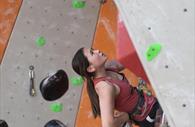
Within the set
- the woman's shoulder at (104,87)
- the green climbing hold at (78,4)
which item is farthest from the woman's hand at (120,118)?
the green climbing hold at (78,4)

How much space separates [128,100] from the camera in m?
2.85

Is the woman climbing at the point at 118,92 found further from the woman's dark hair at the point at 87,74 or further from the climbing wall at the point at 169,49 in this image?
the climbing wall at the point at 169,49

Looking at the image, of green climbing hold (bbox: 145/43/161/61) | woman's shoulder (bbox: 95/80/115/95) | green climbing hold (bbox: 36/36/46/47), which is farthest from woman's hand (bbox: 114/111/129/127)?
green climbing hold (bbox: 36/36/46/47)

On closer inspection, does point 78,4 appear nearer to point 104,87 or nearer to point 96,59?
point 96,59

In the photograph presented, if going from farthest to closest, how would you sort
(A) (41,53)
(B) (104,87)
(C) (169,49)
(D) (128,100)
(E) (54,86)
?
1. (A) (41,53)
2. (E) (54,86)
3. (D) (128,100)
4. (B) (104,87)
5. (C) (169,49)

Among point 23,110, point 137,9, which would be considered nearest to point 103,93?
point 137,9

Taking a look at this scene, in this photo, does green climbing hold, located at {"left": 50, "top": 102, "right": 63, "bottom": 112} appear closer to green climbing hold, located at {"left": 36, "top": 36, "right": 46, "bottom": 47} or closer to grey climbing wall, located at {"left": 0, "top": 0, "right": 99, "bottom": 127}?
grey climbing wall, located at {"left": 0, "top": 0, "right": 99, "bottom": 127}

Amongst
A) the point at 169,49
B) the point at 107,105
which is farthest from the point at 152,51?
the point at 107,105

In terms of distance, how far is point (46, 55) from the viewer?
14.7ft

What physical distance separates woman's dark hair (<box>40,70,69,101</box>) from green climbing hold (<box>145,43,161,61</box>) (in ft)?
6.96

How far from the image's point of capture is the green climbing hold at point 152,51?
6.52 feet

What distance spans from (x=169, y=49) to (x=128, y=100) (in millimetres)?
926

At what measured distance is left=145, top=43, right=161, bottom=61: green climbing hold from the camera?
199 cm

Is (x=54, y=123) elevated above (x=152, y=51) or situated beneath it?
situated beneath
